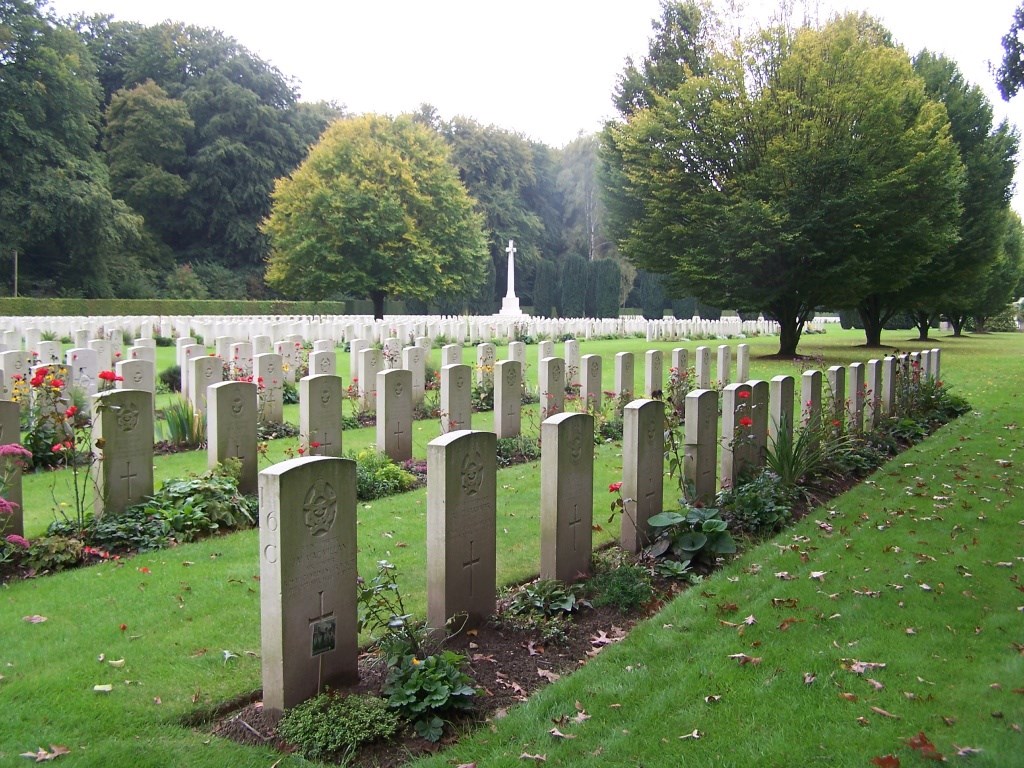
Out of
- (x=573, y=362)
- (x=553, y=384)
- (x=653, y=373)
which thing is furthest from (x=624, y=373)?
(x=573, y=362)

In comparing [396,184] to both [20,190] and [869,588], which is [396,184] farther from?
[869,588]

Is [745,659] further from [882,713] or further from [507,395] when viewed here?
[507,395]

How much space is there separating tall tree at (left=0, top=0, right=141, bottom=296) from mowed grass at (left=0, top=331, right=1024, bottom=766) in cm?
3569

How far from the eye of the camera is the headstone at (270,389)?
10.7m

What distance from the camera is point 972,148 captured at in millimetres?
26406

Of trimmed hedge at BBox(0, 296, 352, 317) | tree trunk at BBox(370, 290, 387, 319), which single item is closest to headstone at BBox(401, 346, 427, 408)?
tree trunk at BBox(370, 290, 387, 319)

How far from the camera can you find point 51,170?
3716 centimetres

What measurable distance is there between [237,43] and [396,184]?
22.4 meters

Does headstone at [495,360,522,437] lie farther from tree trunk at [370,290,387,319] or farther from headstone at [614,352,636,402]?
tree trunk at [370,290,387,319]

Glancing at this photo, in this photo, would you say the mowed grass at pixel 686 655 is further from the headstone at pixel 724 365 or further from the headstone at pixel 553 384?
the headstone at pixel 724 365

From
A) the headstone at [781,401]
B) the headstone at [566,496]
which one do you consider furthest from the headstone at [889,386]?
the headstone at [566,496]

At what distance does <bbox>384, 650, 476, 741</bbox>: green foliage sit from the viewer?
3.51 metres

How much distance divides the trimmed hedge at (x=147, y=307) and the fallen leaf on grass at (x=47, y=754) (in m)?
30.7

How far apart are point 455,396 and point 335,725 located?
630cm
